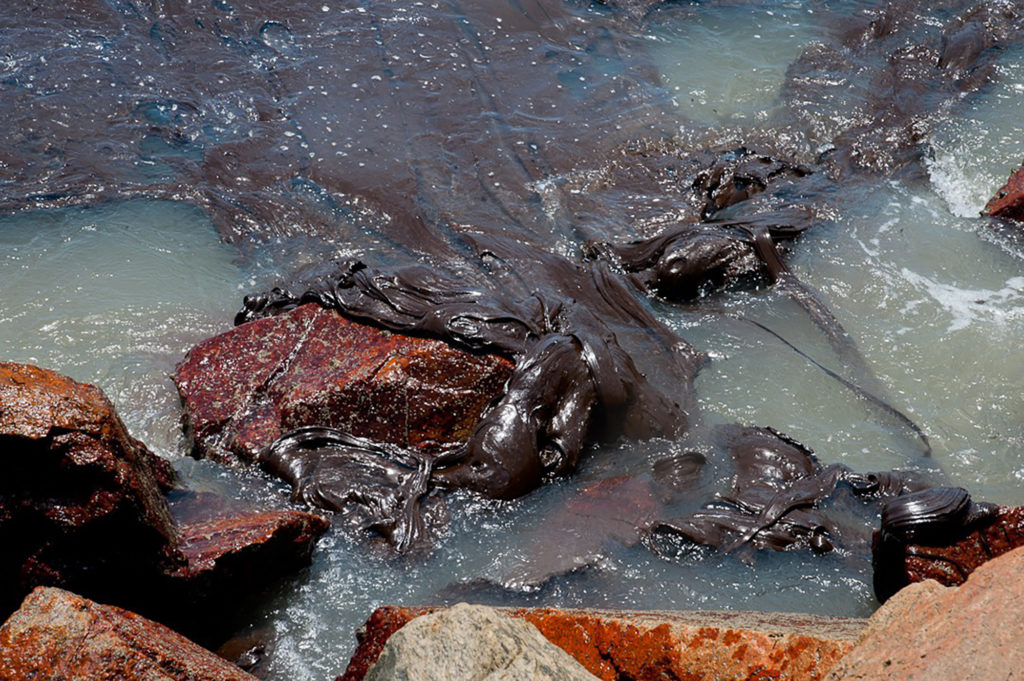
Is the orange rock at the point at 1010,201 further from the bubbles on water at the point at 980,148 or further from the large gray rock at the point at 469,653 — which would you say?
the large gray rock at the point at 469,653

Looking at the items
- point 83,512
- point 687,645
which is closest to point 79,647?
point 83,512

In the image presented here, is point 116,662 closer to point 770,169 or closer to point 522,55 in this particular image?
point 770,169

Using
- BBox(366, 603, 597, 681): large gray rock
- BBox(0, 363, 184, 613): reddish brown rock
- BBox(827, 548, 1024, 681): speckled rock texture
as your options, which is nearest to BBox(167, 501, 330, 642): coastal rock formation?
BBox(0, 363, 184, 613): reddish brown rock

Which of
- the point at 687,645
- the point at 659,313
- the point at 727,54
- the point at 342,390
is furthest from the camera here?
the point at 727,54

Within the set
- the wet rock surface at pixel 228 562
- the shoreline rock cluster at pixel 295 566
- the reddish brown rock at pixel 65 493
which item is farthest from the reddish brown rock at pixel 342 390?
the reddish brown rock at pixel 65 493

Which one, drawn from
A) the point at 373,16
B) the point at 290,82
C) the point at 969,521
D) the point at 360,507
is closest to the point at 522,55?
the point at 373,16

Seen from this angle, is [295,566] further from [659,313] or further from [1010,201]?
[1010,201]

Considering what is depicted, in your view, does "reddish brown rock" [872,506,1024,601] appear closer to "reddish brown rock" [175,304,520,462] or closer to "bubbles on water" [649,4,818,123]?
"reddish brown rock" [175,304,520,462]
